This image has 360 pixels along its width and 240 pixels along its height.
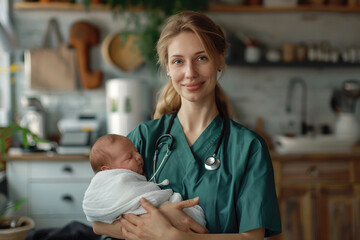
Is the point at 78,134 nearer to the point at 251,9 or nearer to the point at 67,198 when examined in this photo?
the point at 67,198

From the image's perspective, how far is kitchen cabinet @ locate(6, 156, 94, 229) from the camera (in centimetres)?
281

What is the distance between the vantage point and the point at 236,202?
1.19 m

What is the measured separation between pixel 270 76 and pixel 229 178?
100 inches

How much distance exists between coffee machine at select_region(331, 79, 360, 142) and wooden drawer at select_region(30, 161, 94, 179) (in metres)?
2.17

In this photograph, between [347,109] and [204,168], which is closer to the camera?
[204,168]

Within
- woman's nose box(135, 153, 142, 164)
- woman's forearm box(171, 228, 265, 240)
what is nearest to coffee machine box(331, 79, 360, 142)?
woman's forearm box(171, 228, 265, 240)

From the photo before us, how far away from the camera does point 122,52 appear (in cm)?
343

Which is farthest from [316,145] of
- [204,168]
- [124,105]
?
[204,168]

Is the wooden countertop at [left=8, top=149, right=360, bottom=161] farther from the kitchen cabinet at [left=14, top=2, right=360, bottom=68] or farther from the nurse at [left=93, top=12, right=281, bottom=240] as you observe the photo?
the nurse at [left=93, top=12, right=281, bottom=240]

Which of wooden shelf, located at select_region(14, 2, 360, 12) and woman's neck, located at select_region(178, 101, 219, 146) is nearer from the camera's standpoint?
woman's neck, located at select_region(178, 101, 219, 146)

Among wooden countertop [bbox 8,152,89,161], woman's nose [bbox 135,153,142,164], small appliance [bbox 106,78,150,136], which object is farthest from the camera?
small appliance [bbox 106,78,150,136]

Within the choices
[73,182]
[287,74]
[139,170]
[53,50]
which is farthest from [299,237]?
[53,50]

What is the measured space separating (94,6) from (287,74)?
195cm

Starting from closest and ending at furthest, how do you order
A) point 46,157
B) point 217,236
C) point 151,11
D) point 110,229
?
point 217,236 < point 110,229 < point 46,157 < point 151,11
